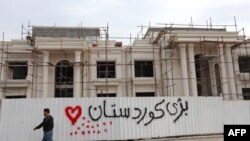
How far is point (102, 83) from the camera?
20.6m

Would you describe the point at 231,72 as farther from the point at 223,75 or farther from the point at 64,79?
the point at 64,79

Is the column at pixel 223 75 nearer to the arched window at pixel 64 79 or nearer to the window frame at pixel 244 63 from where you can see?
the window frame at pixel 244 63

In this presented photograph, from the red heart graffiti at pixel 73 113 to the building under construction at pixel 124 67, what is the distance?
759cm

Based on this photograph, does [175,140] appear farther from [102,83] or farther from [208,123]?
[102,83]

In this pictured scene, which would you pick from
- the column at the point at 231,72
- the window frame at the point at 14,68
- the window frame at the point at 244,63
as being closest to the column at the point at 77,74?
the window frame at the point at 14,68

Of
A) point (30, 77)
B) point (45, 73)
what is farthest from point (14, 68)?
point (45, 73)

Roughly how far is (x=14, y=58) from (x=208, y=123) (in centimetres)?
1499

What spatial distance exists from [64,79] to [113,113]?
981cm

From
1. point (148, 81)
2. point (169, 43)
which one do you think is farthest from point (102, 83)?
point (169, 43)

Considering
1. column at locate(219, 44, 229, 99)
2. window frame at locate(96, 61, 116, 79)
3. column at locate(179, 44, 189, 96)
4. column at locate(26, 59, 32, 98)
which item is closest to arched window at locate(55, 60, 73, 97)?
column at locate(26, 59, 32, 98)

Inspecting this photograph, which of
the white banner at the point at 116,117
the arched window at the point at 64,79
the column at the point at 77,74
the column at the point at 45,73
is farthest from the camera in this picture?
the arched window at the point at 64,79

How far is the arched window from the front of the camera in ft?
68.2

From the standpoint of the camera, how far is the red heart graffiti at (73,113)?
39.7 ft

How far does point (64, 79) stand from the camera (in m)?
21.2
